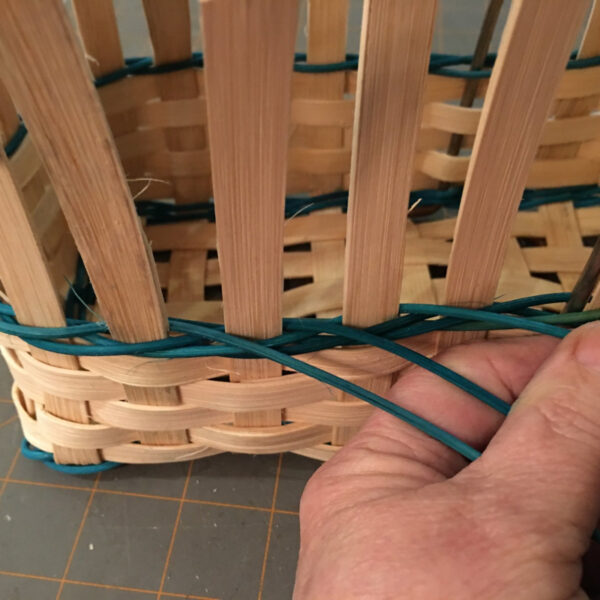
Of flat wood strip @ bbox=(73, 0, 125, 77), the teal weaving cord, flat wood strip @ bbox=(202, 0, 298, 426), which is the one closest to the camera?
flat wood strip @ bbox=(202, 0, 298, 426)

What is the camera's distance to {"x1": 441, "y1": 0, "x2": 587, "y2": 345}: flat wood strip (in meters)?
0.24

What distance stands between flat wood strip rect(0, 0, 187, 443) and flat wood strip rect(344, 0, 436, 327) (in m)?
0.11

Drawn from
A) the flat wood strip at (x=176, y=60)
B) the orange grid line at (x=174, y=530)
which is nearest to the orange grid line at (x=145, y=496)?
the orange grid line at (x=174, y=530)

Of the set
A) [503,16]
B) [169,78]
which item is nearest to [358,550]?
[169,78]

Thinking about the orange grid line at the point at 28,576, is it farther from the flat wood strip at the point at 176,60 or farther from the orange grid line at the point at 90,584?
the flat wood strip at the point at 176,60

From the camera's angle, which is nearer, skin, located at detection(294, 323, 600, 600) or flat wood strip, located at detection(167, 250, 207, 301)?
skin, located at detection(294, 323, 600, 600)

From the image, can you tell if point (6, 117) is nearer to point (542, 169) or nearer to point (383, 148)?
point (383, 148)

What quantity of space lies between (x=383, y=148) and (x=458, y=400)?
0.17 meters

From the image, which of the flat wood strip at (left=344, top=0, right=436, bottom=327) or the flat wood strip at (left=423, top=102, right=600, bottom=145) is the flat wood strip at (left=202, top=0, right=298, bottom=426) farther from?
the flat wood strip at (left=423, top=102, right=600, bottom=145)

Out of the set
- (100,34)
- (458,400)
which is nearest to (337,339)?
(458,400)

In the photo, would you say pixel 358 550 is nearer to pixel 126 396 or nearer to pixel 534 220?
pixel 126 396

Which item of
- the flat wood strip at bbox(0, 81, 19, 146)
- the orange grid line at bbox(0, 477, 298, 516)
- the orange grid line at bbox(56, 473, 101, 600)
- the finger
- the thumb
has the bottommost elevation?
the orange grid line at bbox(56, 473, 101, 600)

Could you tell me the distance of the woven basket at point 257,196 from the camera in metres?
0.24

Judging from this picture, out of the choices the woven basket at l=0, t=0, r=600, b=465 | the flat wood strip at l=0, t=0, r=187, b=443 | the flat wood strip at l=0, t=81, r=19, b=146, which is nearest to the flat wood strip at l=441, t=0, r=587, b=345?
the woven basket at l=0, t=0, r=600, b=465
